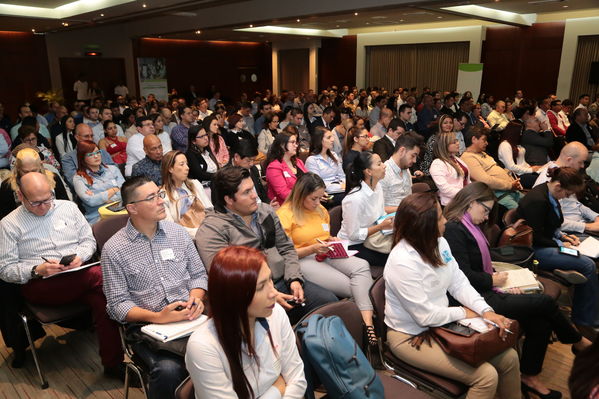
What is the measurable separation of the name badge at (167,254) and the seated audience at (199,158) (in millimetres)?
2595

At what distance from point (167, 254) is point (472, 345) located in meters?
1.74

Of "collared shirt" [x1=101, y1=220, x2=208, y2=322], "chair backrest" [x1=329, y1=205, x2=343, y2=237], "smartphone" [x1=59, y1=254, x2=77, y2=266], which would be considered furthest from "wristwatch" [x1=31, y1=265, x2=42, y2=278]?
"chair backrest" [x1=329, y1=205, x2=343, y2=237]

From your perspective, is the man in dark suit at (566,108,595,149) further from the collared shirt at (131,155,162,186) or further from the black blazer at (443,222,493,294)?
the collared shirt at (131,155,162,186)

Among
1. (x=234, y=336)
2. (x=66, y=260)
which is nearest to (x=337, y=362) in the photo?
(x=234, y=336)

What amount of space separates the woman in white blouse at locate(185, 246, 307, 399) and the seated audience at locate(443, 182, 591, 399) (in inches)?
61.9

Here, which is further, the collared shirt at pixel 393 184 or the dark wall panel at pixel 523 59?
the dark wall panel at pixel 523 59

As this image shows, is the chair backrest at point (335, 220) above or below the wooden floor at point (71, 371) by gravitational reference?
above

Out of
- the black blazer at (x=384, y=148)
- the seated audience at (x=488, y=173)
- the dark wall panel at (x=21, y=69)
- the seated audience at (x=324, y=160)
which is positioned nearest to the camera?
the seated audience at (x=488, y=173)

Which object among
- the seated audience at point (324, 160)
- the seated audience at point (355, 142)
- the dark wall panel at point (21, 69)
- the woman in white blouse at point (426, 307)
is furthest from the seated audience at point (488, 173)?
the dark wall panel at point (21, 69)

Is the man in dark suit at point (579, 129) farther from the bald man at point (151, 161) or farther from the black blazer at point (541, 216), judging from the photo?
the bald man at point (151, 161)

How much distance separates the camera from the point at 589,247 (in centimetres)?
366

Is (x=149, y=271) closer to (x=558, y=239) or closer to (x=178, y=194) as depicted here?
(x=178, y=194)

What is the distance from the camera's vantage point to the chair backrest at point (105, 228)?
3182 millimetres

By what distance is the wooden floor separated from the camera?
9.27ft
